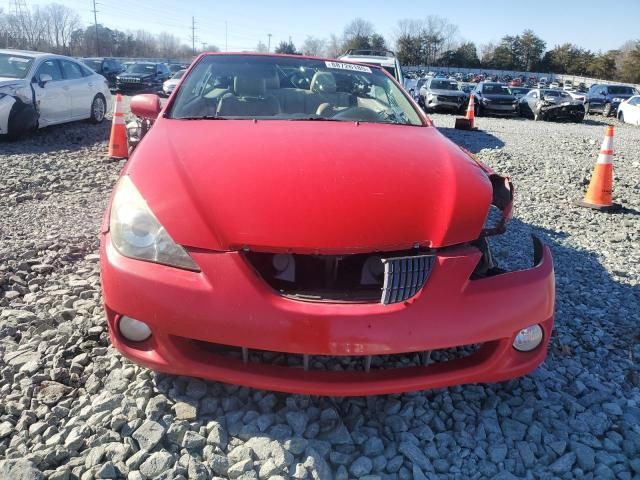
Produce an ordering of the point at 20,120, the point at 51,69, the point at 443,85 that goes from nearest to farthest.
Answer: the point at 20,120 → the point at 51,69 → the point at 443,85

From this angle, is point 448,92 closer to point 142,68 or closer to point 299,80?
point 142,68

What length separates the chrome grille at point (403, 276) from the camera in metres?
1.73

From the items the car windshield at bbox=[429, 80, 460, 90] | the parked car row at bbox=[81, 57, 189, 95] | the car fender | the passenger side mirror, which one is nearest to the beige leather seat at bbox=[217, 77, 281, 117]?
the passenger side mirror

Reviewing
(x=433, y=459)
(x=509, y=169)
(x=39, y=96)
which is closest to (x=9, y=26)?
(x=39, y=96)

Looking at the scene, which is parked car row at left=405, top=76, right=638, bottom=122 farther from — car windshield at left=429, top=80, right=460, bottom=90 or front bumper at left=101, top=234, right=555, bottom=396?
front bumper at left=101, top=234, right=555, bottom=396

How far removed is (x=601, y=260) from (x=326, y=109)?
2456 millimetres

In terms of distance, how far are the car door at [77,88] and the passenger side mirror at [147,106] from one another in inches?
257

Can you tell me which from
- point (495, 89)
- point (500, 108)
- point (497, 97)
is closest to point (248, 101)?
point (500, 108)

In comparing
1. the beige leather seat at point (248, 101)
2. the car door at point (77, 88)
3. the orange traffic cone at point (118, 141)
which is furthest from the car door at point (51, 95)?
the beige leather seat at point (248, 101)

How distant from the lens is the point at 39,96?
25.9 ft

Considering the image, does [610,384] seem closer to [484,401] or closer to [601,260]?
[484,401]

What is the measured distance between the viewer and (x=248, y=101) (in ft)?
10.1

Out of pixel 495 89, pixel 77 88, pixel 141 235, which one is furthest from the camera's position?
pixel 495 89

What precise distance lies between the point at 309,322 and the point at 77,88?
9057 mm
